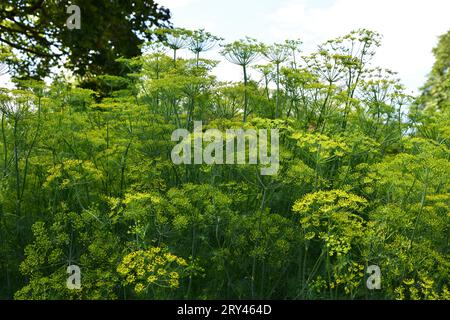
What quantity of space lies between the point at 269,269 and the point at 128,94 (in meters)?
5.10

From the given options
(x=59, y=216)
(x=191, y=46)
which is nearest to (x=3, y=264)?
(x=59, y=216)

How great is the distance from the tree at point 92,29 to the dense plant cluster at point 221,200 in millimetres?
6157

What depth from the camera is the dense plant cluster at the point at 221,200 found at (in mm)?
5129

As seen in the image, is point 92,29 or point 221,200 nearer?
point 221,200

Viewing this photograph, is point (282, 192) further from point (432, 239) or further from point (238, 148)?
point (432, 239)

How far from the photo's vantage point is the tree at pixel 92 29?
550 inches

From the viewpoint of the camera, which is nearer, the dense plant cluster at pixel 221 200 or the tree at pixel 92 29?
the dense plant cluster at pixel 221 200

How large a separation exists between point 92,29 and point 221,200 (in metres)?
10.0

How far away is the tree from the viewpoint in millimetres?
13961

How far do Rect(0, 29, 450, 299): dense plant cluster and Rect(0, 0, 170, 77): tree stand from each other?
6157 mm

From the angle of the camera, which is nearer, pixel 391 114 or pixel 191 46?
pixel 191 46

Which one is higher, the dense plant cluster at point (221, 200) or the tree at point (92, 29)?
the tree at point (92, 29)

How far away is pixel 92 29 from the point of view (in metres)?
13.9

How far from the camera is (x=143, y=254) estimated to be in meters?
4.78
